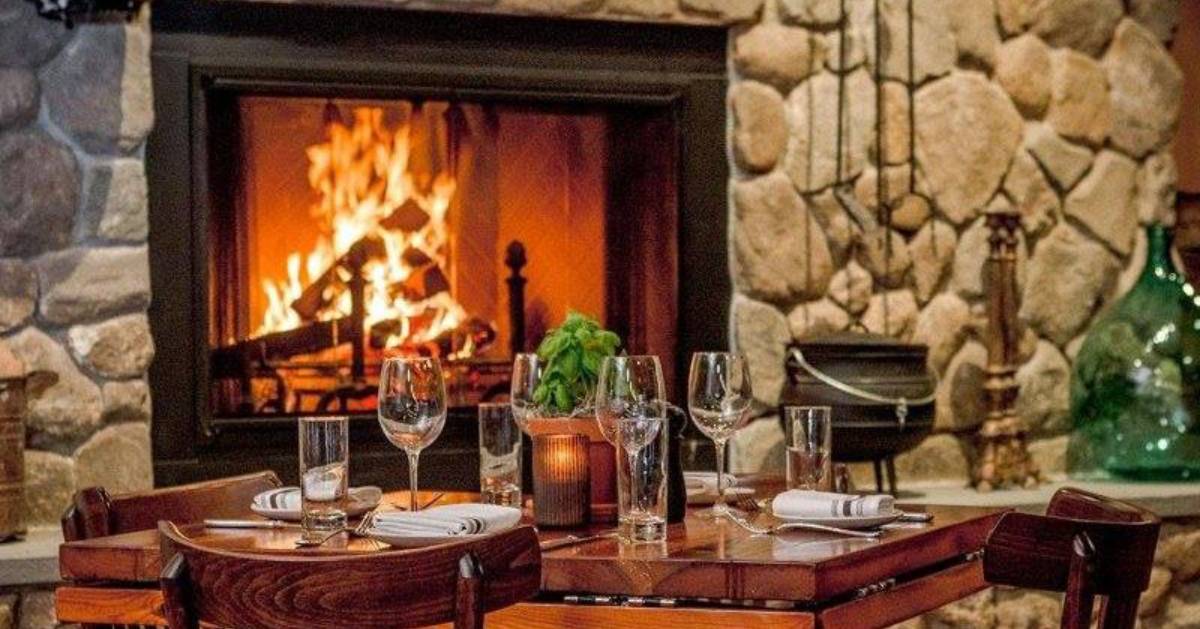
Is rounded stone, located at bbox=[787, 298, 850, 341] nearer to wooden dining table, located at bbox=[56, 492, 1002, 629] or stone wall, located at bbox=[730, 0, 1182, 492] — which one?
stone wall, located at bbox=[730, 0, 1182, 492]

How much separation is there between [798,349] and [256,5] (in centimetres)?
139

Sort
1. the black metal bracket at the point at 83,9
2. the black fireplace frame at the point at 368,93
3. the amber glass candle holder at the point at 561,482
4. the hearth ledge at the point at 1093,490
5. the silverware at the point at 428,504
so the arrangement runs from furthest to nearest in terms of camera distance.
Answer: the hearth ledge at the point at 1093,490 → the black fireplace frame at the point at 368,93 → the black metal bracket at the point at 83,9 → the silverware at the point at 428,504 → the amber glass candle holder at the point at 561,482

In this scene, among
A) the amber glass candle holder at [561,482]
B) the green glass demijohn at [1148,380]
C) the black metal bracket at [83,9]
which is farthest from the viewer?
the green glass demijohn at [1148,380]

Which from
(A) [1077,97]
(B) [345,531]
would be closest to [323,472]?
(B) [345,531]

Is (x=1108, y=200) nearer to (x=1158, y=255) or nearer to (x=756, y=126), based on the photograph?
(x=1158, y=255)

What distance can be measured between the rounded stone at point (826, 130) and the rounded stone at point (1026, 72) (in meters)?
0.38

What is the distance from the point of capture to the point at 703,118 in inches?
172

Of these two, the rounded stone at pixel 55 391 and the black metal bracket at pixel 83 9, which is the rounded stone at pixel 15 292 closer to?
the rounded stone at pixel 55 391

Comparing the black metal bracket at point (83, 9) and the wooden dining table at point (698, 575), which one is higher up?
the black metal bracket at point (83, 9)

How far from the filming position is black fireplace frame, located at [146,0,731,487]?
3.95 metres

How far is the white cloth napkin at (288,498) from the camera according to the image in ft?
8.01

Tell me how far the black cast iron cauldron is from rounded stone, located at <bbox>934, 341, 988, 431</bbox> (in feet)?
1.05

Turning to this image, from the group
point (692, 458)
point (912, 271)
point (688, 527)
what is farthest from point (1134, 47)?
point (688, 527)

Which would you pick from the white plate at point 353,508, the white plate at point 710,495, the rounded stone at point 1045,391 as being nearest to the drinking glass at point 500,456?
the white plate at point 353,508
